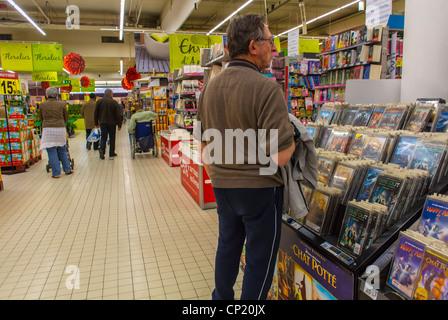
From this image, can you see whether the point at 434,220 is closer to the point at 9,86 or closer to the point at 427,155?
the point at 427,155

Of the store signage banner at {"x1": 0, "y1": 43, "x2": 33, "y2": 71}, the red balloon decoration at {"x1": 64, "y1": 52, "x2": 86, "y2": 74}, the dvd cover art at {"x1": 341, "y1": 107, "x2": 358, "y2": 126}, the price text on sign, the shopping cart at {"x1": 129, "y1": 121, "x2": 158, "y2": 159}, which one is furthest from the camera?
the store signage banner at {"x1": 0, "y1": 43, "x2": 33, "y2": 71}

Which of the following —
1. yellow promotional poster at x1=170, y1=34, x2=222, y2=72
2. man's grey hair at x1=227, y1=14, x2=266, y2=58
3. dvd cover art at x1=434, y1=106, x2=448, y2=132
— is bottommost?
dvd cover art at x1=434, y1=106, x2=448, y2=132

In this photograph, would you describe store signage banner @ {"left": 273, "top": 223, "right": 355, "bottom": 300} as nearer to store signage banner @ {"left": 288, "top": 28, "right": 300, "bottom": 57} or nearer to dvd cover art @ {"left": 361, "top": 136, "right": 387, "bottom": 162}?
dvd cover art @ {"left": 361, "top": 136, "right": 387, "bottom": 162}

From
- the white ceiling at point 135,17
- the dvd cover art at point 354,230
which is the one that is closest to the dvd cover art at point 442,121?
the dvd cover art at point 354,230

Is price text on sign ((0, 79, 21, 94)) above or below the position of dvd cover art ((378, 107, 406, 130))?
above

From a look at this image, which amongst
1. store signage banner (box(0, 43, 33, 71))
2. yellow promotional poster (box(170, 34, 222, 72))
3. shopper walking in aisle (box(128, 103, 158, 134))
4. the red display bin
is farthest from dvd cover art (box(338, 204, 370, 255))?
store signage banner (box(0, 43, 33, 71))

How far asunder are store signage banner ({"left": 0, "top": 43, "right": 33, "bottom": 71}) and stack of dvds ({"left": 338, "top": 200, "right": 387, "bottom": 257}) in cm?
1472

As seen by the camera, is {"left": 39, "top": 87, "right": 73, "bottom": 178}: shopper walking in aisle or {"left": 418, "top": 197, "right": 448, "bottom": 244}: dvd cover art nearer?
{"left": 418, "top": 197, "right": 448, "bottom": 244}: dvd cover art

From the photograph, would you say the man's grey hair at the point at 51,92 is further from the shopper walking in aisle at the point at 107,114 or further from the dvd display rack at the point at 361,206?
the dvd display rack at the point at 361,206

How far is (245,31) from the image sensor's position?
1556 millimetres

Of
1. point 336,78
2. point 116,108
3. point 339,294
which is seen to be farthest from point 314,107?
point 339,294

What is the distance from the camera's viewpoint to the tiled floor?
2750 mm

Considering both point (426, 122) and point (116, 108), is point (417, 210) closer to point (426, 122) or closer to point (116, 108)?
point (426, 122)

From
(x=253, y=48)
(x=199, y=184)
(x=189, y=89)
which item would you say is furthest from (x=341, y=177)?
(x=189, y=89)
